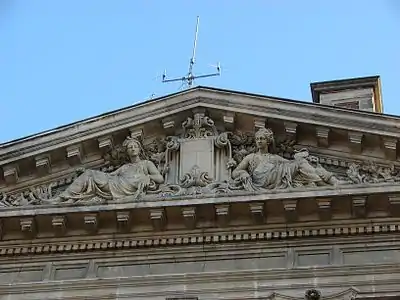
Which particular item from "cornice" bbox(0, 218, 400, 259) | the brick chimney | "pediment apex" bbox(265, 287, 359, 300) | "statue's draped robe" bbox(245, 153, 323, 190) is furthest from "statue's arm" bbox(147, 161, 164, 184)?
the brick chimney

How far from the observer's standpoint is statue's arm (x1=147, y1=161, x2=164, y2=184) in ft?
54.5

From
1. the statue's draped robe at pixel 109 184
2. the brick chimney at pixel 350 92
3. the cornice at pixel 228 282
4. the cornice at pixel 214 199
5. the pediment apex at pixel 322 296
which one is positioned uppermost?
the brick chimney at pixel 350 92

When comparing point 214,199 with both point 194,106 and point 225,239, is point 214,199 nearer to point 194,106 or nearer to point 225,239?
point 225,239

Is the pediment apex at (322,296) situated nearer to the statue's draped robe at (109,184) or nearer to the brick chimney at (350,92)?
the statue's draped robe at (109,184)

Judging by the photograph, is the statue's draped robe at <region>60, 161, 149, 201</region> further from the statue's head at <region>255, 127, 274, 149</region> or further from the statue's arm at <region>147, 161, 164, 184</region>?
the statue's head at <region>255, 127, 274, 149</region>

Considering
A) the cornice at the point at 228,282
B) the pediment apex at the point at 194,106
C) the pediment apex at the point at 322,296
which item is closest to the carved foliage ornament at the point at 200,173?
the pediment apex at the point at 194,106

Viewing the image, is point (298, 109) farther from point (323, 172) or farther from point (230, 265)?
point (230, 265)

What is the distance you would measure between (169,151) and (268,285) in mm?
3306

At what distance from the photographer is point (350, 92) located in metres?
20.6

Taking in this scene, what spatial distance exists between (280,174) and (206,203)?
54.1 inches

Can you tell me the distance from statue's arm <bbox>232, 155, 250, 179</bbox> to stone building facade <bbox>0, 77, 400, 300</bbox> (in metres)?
0.02

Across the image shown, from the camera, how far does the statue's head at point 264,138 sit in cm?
1681

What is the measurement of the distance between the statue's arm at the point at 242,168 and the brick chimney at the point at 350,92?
14.0 ft

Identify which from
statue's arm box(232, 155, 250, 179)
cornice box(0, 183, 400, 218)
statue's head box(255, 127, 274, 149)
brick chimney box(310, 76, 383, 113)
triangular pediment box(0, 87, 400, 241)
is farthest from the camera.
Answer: brick chimney box(310, 76, 383, 113)
